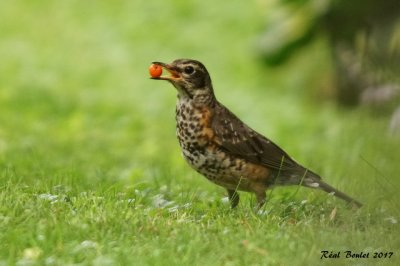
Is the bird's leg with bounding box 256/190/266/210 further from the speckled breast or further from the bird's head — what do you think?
the bird's head

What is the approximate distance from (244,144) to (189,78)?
694 mm

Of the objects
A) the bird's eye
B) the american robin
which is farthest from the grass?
the bird's eye

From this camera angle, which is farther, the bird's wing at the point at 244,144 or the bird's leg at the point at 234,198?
the bird's wing at the point at 244,144

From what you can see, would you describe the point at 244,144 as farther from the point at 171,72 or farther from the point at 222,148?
the point at 171,72

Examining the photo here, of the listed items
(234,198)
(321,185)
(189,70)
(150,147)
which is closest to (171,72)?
(189,70)

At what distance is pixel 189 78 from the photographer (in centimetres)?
805

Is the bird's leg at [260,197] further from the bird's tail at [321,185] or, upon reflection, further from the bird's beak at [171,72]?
the bird's beak at [171,72]

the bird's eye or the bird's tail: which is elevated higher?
the bird's eye

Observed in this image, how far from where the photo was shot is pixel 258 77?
769 inches

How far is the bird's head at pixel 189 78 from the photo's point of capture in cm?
800

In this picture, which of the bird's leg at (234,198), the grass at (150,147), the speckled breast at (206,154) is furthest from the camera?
the speckled breast at (206,154)

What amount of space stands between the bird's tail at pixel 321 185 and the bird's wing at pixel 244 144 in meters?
0.13

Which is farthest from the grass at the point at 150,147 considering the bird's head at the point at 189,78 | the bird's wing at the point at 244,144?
the bird's head at the point at 189,78

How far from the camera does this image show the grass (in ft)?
20.9
